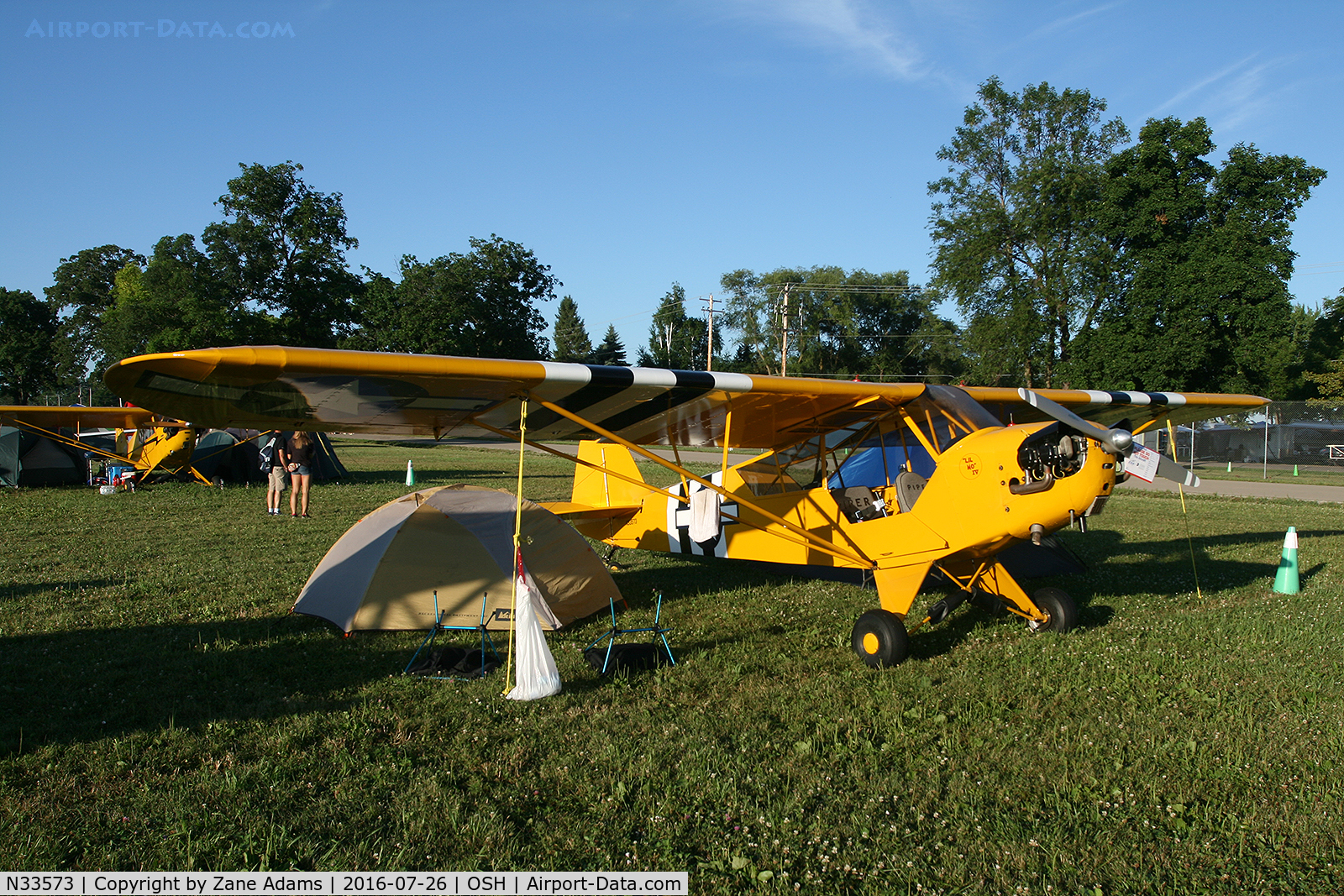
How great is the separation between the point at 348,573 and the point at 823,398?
15.2 feet

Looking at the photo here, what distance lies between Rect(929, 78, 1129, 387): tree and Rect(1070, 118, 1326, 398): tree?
5.48ft

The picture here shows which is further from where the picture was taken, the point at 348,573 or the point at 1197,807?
the point at 348,573

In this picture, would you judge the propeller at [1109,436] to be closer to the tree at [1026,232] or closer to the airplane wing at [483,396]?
the airplane wing at [483,396]

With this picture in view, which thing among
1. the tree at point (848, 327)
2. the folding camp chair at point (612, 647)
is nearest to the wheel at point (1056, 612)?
the folding camp chair at point (612, 647)

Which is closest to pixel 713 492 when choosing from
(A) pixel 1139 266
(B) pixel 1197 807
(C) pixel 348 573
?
(C) pixel 348 573

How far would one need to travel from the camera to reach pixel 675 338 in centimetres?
9562

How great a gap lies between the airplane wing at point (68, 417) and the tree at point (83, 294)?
63.5 meters

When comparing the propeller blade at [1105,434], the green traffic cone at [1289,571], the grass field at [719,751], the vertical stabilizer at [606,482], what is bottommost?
the grass field at [719,751]

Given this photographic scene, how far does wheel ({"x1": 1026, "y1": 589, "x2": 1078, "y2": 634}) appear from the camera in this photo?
657 cm

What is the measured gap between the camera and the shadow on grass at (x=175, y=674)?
14.7 ft

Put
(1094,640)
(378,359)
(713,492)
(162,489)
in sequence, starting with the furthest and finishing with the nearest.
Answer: (162,489) → (713,492) → (1094,640) → (378,359)

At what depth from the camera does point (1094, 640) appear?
6.35 m

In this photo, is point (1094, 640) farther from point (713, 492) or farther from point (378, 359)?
point (378, 359)

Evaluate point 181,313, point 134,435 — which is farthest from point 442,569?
point 181,313
